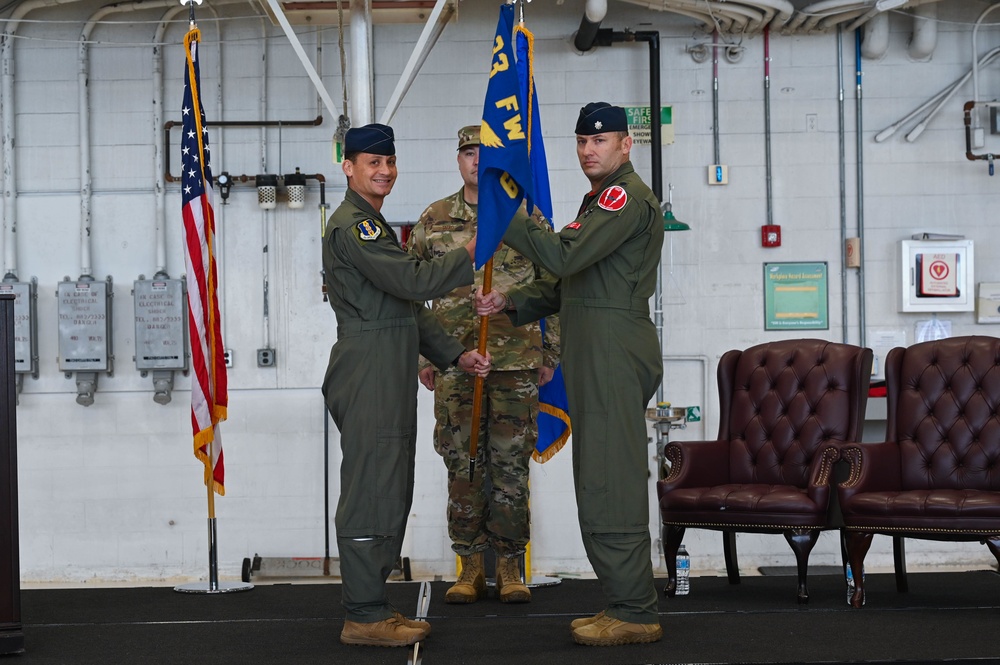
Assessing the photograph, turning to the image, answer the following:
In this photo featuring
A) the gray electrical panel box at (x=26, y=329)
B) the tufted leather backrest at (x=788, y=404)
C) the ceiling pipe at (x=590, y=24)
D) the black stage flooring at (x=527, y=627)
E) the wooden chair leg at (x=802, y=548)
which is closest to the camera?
the black stage flooring at (x=527, y=627)

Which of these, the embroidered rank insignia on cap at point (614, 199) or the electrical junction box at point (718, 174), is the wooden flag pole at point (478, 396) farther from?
the electrical junction box at point (718, 174)

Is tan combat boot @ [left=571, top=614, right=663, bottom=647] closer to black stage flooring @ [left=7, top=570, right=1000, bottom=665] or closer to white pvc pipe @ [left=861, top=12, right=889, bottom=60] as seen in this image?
black stage flooring @ [left=7, top=570, right=1000, bottom=665]

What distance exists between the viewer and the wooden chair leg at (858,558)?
407cm

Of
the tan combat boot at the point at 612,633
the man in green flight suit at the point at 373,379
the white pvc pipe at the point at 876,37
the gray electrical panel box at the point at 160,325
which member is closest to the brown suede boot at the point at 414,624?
the man in green flight suit at the point at 373,379

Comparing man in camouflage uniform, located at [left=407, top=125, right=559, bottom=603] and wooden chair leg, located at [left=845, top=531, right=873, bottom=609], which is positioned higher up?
man in camouflage uniform, located at [left=407, top=125, right=559, bottom=603]

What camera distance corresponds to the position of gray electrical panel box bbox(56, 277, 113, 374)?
6188mm

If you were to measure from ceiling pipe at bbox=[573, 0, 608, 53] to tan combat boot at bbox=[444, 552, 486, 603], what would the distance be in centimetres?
301

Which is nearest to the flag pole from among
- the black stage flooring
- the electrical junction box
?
the black stage flooring

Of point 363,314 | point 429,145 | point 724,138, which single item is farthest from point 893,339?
point 363,314

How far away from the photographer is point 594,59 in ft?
20.9

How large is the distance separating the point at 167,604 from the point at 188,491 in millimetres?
1945

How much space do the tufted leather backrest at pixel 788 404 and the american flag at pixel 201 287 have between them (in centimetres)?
232

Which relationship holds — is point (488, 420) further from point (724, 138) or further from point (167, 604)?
point (724, 138)

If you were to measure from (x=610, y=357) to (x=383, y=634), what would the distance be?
1.11 meters
